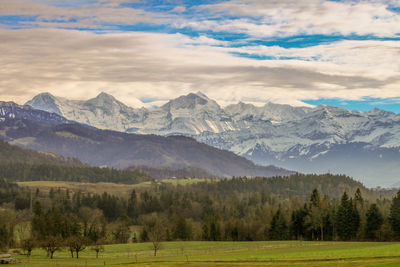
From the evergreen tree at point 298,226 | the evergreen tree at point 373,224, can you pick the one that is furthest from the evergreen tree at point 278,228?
the evergreen tree at point 373,224

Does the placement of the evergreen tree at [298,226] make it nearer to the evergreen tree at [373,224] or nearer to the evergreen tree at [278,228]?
the evergreen tree at [278,228]

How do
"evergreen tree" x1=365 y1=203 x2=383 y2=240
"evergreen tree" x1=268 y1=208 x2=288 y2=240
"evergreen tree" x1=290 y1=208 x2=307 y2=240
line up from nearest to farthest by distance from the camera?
"evergreen tree" x1=365 y1=203 x2=383 y2=240 → "evergreen tree" x1=290 y1=208 x2=307 y2=240 → "evergreen tree" x1=268 y1=208 x2=288 y2=240

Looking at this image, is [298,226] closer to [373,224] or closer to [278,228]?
[278,228]

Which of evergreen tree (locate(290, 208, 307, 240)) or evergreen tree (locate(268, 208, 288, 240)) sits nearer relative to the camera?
evergreen tree (locate(290, 208, 307, 240))

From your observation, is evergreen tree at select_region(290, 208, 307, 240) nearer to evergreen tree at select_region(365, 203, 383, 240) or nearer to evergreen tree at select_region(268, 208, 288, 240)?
evergreen tree at select_region(268, 208, 288, 240)

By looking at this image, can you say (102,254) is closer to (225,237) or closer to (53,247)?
(53,247)

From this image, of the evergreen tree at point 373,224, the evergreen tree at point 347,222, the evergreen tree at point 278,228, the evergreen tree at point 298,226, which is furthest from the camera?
the evergreen tree at point 278,228

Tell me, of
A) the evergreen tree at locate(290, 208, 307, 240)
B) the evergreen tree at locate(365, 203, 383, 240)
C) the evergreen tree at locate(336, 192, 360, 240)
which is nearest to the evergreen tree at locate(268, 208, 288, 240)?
the evergreen tree at locate(290, 208, 307, 240)

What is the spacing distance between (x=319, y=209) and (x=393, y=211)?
22.4 metres

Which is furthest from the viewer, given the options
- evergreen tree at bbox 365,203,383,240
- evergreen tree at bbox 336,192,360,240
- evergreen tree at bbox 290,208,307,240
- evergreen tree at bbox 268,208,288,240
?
evergreen tree at bbox 268,208,288,240

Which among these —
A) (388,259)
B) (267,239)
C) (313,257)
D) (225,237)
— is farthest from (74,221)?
(388,259)

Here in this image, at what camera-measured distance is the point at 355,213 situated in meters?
158

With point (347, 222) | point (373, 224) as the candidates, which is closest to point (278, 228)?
point (347, 222)

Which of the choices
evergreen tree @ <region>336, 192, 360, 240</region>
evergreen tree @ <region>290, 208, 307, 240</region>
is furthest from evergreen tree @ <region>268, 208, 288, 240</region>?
evergreen tree @ <region>336, 192, 360, 240</region>
